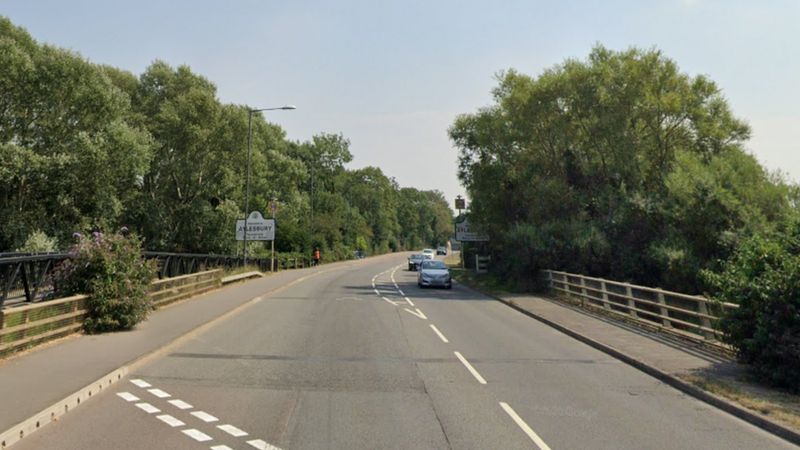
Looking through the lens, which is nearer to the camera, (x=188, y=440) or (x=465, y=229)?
(x=188, y=440)

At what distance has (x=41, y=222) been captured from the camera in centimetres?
3659

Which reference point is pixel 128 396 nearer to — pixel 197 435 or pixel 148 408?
pixel 148 408

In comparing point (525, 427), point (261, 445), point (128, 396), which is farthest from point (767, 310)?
point (128, 396)

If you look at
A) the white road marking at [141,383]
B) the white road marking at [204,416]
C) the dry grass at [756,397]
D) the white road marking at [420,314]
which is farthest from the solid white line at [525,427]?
the white road marking at [420,314]

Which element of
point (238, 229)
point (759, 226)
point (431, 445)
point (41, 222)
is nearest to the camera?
point (431, 445)

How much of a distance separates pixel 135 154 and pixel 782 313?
121ft

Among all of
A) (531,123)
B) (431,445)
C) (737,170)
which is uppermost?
(531,123)

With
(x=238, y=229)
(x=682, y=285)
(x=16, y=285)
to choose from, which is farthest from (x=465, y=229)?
(x=16, y=285)

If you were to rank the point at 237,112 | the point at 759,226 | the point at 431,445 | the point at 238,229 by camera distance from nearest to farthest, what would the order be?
the point at 431,445, the point at 759,226, the point at 238,229, the point at 237,112

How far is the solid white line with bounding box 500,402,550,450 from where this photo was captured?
21.4 feet

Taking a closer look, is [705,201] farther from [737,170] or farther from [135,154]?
[135,154]

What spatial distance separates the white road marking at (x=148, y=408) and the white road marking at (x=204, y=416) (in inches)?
19.2

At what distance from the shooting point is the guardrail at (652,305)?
13016 mm

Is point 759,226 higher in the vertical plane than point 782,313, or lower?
higher
